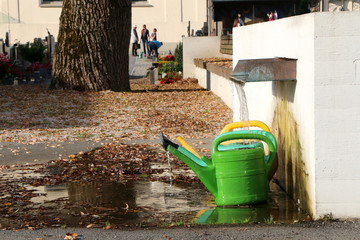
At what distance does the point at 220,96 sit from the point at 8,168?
33.0 ft

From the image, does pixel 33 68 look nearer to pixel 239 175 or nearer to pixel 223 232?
pixel 239 175

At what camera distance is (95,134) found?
12.5 meters

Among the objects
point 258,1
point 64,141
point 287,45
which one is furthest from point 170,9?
point 287,45

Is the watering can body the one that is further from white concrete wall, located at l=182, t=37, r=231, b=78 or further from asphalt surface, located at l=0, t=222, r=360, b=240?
white concrete wall, located at l=182, t=37, r=231, b=78

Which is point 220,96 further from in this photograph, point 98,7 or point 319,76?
point 319,76

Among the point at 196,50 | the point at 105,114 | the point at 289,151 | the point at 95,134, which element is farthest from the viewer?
the point at 196,50

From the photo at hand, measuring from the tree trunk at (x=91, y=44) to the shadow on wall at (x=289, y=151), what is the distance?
1148 centimetres

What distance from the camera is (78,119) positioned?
14.8 m

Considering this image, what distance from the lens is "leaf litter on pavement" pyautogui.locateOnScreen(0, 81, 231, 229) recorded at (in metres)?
7.07

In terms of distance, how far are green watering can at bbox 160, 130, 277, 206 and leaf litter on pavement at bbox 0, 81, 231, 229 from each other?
56 centimetres

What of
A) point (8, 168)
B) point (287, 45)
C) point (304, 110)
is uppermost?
point (287, 45)

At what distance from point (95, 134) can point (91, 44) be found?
7.22 metres

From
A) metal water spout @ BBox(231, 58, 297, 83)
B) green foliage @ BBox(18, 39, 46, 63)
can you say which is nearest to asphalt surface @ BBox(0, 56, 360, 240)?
metal water spout @ BBox(231, 58, 297, 83)

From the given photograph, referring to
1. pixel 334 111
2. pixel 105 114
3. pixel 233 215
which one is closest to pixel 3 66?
pixel 105 114
